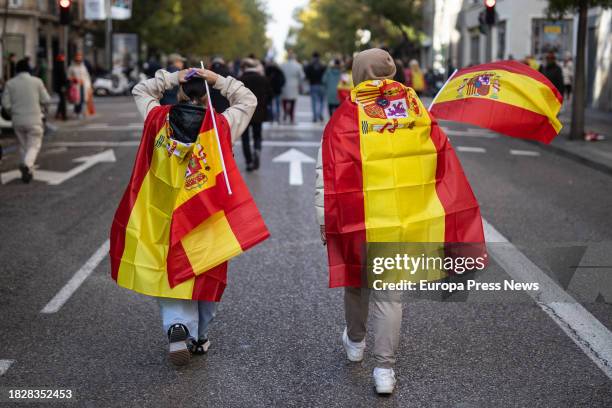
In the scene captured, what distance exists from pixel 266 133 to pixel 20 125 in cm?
897

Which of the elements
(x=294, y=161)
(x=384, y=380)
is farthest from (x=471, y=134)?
(x=384, y=380)

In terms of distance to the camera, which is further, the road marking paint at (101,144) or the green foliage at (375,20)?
the green foliage at (375,20)

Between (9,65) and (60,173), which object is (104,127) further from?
(60,173)

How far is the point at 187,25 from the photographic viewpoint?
205 feet

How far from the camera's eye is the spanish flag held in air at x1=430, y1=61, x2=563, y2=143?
5094 millimetres

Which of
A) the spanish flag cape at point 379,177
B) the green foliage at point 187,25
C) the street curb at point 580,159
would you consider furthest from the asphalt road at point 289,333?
the green foliage at point 187,25

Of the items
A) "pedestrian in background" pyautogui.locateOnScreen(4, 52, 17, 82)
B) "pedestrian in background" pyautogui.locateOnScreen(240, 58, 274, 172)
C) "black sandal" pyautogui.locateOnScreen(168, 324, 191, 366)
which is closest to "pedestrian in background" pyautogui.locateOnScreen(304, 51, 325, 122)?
"pedestrian in background" pyautogui.locateOnScreen(4, 52, 17, 82)

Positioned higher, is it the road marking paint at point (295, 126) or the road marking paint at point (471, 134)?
the road marking paint at point (295, 126)

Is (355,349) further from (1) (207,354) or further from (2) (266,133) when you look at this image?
(2) (266,133)

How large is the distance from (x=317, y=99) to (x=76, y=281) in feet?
60.9

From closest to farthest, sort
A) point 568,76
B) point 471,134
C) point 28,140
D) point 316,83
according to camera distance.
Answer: point 28,140, point 471,134, point 316,83, point 568,76

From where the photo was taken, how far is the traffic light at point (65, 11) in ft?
71.7

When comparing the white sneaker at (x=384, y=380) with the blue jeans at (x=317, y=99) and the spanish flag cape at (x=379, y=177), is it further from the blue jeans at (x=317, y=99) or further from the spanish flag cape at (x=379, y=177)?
the blue jeans at (x=317, y=99)

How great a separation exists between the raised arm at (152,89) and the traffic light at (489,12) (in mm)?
17411
